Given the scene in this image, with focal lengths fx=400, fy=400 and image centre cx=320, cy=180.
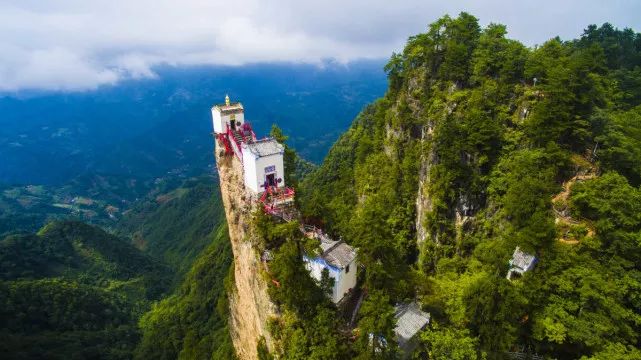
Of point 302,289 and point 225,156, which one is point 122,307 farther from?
point 302,289

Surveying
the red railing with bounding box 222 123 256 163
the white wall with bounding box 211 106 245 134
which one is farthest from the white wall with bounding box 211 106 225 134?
the red railing with bounding box 222 123 256 163

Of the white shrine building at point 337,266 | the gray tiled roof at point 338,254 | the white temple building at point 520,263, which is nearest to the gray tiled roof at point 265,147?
the gray tiled roof at point 338,254

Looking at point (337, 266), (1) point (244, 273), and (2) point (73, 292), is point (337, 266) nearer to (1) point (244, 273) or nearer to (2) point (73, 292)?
(1) point (244, 273)

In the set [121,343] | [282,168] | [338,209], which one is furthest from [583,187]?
[121,343]

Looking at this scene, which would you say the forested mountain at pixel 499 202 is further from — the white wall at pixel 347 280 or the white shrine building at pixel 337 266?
the white wall at pixel 347 280

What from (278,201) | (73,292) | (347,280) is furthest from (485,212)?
(73,292)

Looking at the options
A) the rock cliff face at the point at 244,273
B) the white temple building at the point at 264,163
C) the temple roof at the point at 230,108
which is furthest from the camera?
the temple roof at the point at 230,108
